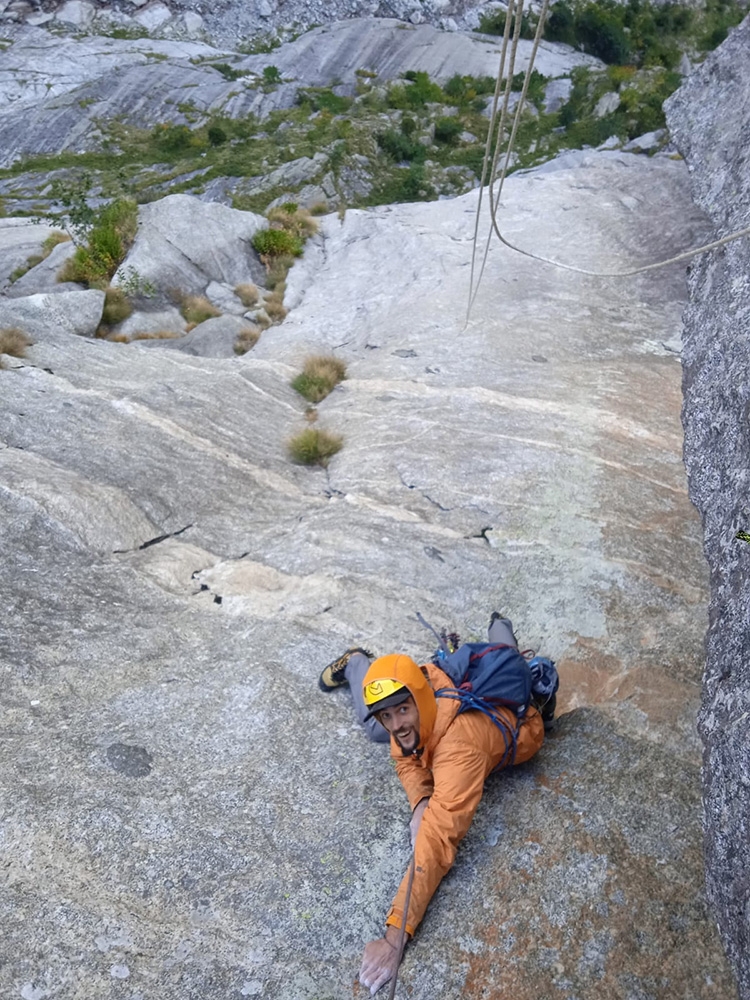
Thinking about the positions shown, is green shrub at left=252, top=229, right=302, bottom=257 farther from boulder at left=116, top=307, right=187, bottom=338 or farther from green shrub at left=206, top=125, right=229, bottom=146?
green shrub at left=206, top=125, right=229, bottom=146

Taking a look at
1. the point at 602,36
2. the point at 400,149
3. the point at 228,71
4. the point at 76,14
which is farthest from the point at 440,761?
the point at 76,14

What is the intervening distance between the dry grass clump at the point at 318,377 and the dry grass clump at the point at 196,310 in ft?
14.5

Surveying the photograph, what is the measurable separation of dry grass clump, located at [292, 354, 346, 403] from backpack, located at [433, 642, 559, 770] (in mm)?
7690

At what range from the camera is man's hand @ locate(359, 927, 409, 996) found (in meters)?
3.99

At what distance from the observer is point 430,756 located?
477 cm

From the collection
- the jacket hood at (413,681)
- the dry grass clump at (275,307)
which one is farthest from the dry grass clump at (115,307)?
the jacket hood at (413,681)

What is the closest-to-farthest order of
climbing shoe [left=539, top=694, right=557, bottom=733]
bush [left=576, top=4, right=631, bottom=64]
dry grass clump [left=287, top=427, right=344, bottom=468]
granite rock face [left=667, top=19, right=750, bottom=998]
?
granite rock face [left=667, top=19, right=750, bottom=998] → climbing shoe [left=539, top=694, right=557, bottom=733] → dry grass clump [left=287, top=427, right=344, bottom=468] → bush [left=576, top=4, right=631, bottom=64]

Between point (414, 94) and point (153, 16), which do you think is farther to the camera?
point (153, 16)

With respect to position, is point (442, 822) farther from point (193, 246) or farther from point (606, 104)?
point (606, 104)

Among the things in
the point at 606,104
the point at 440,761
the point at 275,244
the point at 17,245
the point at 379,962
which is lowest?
the point at 17,245

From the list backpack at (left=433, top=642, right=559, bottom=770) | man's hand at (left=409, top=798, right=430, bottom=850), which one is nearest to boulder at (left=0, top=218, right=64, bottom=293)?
backpack at (left=433, top=642, right=559, bottom=770)

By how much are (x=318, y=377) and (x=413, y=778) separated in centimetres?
867

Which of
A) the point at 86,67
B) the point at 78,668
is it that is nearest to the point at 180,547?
the point at 78,668

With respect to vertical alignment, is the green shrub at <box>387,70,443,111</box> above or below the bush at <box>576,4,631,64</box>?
below
